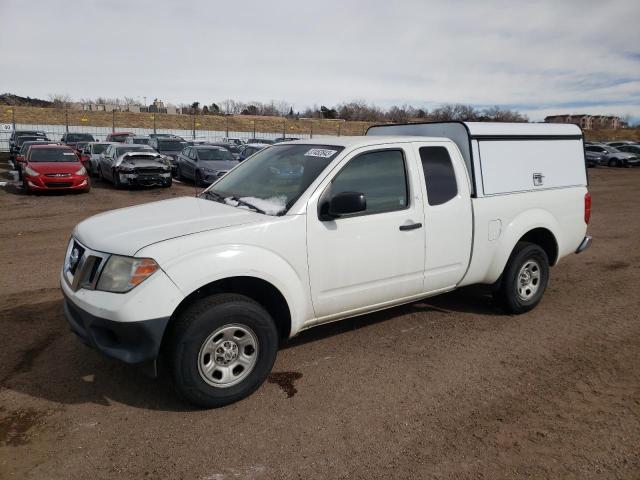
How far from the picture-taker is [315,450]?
3.02 meters

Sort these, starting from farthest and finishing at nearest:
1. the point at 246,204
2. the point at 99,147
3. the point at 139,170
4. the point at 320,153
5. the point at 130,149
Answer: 1. the point at 99,147
2. the point at 130,149
3. the point at 139,170
4. the point at 320,153
5. the point at 246,204

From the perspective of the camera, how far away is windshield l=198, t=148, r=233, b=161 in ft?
61.6

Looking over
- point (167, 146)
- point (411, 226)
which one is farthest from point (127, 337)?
point (167, 146)

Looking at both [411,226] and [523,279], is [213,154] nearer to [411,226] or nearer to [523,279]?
[523,279]

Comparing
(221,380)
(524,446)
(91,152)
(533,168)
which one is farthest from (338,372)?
(91,152)

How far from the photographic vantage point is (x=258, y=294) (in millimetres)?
3781

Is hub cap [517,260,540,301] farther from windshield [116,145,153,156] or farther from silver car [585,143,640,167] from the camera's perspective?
silver car [585,143,640,167]

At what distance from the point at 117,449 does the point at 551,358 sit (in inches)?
138

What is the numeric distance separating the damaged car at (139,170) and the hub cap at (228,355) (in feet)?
49.4

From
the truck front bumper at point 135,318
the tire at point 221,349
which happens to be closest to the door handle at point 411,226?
the tire at point 221,349

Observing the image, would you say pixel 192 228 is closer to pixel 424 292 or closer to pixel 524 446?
pixel 424 292

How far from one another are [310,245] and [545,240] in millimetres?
3228

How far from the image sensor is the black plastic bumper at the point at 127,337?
10.2 feet

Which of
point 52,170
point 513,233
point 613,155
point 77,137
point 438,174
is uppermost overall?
point 77,137
